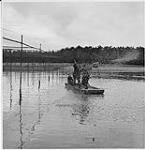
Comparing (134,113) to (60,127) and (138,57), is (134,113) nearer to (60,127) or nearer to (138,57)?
(60,127)

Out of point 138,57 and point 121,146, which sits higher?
point 138,57

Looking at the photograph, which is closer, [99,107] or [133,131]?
[133,131]

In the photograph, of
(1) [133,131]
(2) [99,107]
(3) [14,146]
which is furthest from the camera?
(2) [99,107]

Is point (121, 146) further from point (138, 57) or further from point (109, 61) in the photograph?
point (109, 61)

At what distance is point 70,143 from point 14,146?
4.63 feet

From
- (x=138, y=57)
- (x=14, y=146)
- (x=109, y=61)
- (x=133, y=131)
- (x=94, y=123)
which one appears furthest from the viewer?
(x=109, y=61)

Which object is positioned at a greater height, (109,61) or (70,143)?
(109,61)

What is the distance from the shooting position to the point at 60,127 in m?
9.71

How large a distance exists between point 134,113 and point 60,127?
4.25 meters

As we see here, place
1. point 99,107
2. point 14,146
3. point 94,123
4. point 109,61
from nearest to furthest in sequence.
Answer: point 14,146, point 94,123, point 99,107, point 109,61

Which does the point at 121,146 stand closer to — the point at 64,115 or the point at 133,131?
the point at 133,131

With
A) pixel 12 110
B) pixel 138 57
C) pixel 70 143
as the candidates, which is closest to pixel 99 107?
pixel 12 110

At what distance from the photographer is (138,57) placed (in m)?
66.0

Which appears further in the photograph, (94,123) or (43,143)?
(94,123)
